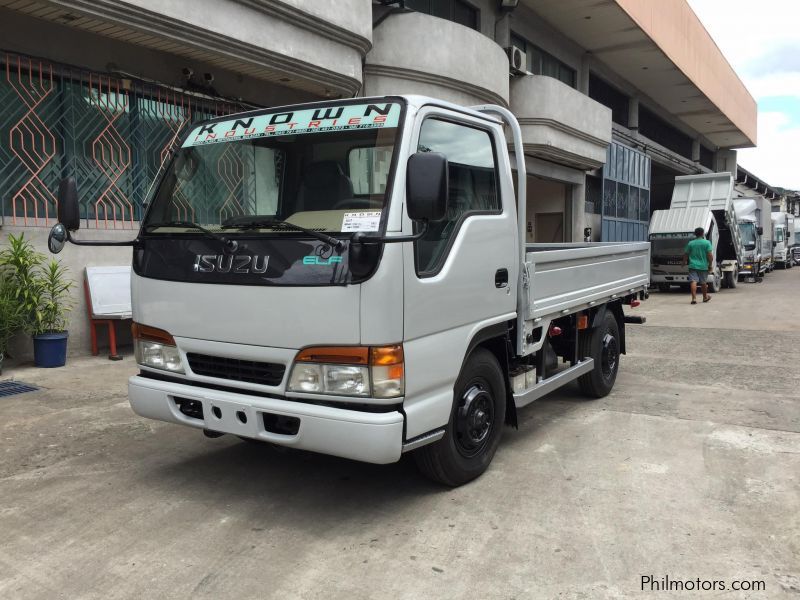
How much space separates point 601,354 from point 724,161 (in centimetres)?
3944

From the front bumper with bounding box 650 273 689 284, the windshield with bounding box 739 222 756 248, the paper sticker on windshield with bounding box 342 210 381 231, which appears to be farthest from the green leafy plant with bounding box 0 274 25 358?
the windshield with bounding box 739 222 756 248

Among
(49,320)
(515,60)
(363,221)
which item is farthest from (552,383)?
(515,60)

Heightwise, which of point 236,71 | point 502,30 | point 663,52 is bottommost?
point 236,71

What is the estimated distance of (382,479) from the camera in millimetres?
4078

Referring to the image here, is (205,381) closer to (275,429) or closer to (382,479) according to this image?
(275,429)

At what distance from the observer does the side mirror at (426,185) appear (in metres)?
3.03

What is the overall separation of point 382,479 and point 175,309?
163 cm

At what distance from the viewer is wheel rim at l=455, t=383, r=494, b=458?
3.86 meters

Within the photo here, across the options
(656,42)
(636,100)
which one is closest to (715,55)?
(636,100)

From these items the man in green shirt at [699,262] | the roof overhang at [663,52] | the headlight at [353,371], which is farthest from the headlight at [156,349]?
the roof overhang at [663,52]

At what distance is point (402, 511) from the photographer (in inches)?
143

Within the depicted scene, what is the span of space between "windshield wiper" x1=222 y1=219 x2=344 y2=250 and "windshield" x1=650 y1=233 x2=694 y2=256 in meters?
16.8

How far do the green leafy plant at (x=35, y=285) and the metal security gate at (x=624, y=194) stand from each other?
705 inches

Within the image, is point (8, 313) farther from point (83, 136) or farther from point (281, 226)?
point (281, 226)
